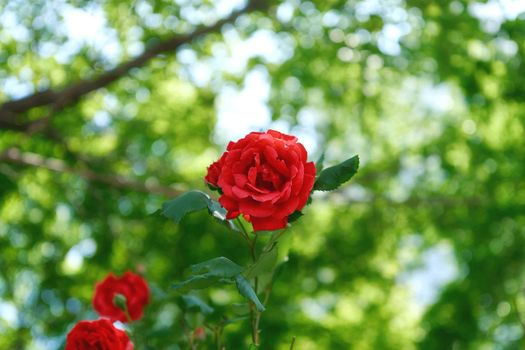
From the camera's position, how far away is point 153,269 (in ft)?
21.3

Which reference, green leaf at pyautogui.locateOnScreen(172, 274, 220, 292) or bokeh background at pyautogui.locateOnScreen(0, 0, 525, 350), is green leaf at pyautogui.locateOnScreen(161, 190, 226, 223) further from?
bokeh background at pyautogui.locateOnScreen(0, 0, 525, 350)

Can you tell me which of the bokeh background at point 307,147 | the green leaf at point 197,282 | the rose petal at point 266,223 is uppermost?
the rose petal at point 266,223

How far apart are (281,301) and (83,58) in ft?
9.29

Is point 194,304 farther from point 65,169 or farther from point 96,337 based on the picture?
point 65,169

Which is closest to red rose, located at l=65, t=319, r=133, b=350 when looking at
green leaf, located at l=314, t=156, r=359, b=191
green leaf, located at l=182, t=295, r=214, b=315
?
green leaf, located at l=182, t=295, r=214, b=315

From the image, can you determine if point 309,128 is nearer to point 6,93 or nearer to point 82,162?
point 82,162

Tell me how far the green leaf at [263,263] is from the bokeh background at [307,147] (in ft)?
9.64

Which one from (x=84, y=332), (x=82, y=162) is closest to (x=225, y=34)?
(x=82, y=162)

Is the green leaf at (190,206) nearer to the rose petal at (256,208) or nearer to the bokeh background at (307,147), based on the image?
the rose petal at (256,208)

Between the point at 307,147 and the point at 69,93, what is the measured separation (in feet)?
6.03

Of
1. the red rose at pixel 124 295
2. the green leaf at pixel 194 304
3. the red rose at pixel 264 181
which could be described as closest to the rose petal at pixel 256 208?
the red rose at pixel 264 181

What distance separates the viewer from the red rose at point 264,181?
5.16 feet

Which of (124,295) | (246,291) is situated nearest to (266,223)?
(246,291)

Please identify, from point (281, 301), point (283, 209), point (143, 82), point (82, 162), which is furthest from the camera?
point (143, 82)
